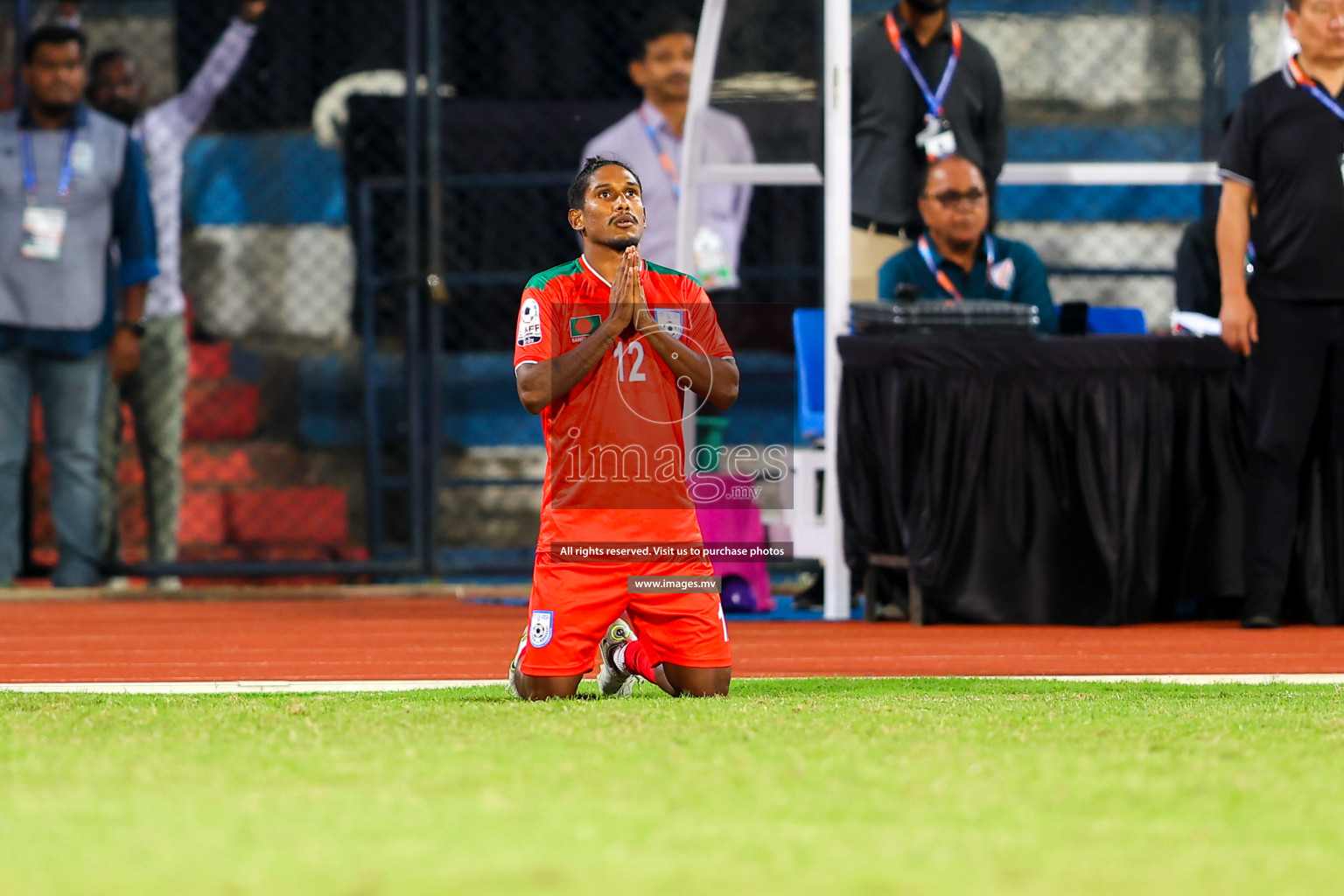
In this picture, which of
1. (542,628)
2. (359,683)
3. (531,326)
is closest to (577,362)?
(531,326)

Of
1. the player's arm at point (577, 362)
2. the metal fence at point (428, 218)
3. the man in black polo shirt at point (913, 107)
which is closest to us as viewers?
the player's arm at point (577, 362)

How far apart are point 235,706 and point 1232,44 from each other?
7237 mm

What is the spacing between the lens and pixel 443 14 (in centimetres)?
1045

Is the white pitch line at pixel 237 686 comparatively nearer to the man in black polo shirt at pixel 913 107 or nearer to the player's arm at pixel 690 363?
the player's arm at pixel 690 363

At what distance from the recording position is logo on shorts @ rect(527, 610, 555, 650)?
167 inches

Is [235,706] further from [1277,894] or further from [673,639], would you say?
[1277,894]

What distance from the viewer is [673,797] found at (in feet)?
9.36

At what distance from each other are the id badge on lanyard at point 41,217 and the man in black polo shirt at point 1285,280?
191 inches

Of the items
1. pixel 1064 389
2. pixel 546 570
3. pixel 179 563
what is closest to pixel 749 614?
pixel 1064 389

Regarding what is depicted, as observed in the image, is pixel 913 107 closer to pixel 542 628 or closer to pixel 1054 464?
pixel 1054 464

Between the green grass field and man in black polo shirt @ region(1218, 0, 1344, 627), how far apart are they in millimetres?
2300

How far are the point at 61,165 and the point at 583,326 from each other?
4.68 m

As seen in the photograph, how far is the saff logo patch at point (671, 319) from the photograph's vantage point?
14.2ft

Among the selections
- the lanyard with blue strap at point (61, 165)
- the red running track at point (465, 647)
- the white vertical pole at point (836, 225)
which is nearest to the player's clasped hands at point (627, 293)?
the red running track at point (465, 647)
